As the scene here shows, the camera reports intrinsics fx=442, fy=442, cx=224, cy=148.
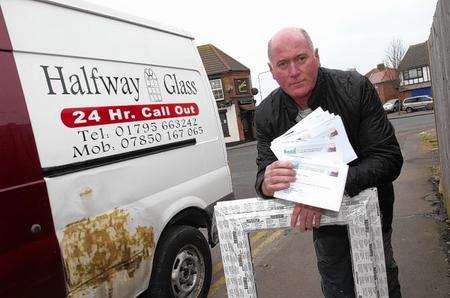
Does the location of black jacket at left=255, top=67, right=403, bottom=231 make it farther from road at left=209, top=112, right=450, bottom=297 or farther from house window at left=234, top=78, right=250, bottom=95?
house window at left=234, top=78, right=250, bottom=95

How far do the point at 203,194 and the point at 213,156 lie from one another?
453 millimetres

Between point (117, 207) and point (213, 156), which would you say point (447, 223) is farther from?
point (117, 207)

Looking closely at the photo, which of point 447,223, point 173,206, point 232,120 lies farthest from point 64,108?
point 232,120

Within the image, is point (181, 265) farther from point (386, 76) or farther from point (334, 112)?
point (386, 76)

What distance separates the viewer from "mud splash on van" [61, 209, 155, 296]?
2.69 m

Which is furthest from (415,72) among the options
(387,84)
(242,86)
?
(242,86)

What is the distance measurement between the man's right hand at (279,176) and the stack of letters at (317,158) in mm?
24

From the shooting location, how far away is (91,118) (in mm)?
2910

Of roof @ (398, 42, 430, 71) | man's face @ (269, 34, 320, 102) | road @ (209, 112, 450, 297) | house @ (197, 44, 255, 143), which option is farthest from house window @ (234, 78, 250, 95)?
man's face @ (269, 34, 320, 102)

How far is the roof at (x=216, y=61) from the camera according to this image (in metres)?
36.1

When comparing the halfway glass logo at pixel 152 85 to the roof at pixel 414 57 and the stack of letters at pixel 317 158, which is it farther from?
the roof at pixel 414 57

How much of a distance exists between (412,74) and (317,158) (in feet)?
211

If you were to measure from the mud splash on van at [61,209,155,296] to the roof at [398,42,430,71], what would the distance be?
205ft

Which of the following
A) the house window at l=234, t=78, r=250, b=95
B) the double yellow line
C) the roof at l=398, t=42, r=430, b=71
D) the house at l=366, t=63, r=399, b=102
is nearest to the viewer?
the double yellow line
